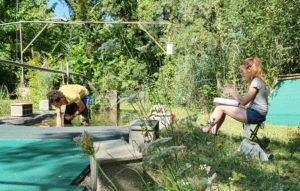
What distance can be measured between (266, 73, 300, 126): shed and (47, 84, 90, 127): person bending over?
14.9ft

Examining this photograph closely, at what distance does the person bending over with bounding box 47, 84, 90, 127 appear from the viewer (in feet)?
13.9

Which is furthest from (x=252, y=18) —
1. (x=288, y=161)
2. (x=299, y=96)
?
(x=288, y=161)

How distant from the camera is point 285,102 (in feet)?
20.0

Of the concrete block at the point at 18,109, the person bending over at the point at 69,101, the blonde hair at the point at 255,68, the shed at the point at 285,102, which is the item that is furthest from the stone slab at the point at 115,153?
the shed at the point at 285,102

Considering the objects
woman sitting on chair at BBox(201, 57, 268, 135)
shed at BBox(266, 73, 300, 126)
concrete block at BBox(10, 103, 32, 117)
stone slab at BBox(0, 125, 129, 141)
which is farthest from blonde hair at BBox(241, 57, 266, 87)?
concrete block at BBox(10, 103, 32, 117)

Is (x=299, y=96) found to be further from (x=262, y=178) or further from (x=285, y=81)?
(x=262, y=178)

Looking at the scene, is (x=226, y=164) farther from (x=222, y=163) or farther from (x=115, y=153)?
(x=115, y=153)

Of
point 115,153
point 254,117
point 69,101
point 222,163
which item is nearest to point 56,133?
point 69,101

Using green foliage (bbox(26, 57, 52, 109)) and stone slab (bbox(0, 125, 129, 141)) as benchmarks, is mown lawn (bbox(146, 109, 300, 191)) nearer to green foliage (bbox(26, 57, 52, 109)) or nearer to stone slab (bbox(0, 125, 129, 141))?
stone slab (bbox(0, 125, 129, 141))

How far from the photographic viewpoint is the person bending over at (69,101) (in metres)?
4.22

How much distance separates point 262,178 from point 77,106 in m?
3.92

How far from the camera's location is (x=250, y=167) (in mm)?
2238

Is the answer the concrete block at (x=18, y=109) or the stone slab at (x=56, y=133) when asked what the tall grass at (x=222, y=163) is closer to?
the stone slab at (x=56, y=133)

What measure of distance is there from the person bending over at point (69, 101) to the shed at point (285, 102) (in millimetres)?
4542
